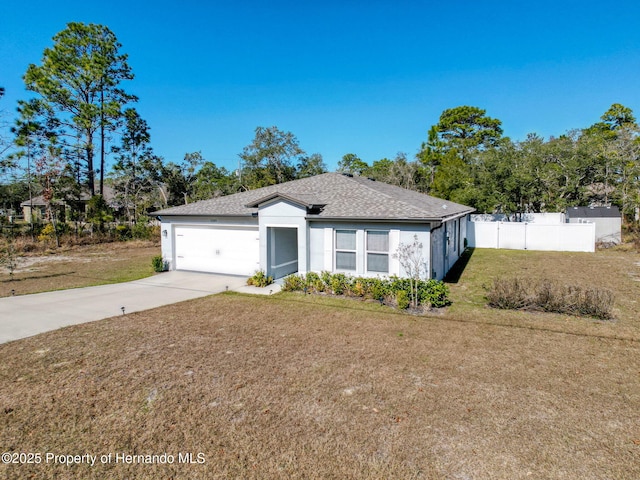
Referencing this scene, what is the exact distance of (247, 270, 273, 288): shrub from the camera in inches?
492

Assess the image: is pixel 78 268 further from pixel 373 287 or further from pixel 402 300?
pixel 402 300

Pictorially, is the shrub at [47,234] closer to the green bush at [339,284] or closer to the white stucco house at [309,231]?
the white stucco house at [309,231]

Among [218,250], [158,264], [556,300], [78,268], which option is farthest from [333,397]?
[78,268]

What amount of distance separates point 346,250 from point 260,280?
331 cm

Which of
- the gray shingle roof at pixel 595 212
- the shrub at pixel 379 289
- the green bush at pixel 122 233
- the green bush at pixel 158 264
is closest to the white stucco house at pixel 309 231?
the green bush at pixel 158 264

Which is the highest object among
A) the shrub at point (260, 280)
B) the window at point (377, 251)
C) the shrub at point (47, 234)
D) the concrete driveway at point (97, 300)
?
the shrub at point (47, 234)

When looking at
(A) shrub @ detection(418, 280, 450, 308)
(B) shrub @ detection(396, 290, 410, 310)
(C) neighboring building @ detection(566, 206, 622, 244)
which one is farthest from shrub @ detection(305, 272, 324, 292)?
(C) neighboring building @ detection(566, 206, 622, 244)

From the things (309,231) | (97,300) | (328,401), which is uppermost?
(309,231)

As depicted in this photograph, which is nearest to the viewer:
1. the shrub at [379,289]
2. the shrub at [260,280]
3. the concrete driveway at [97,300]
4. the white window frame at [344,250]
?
the concrete driveway at [97,300]

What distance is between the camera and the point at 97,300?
34.9ft

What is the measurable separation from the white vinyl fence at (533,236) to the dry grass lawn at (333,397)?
46.1 feet

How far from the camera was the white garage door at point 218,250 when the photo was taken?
45.6 feet

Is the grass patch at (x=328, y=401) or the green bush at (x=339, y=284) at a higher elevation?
the green bush at (x=339, y=284)

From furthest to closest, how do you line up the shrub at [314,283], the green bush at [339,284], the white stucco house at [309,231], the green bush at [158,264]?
the green bush at [158,264]
the shrub at [314,283]
the green bush at [339,284]
the white stucco house at [309,231]
